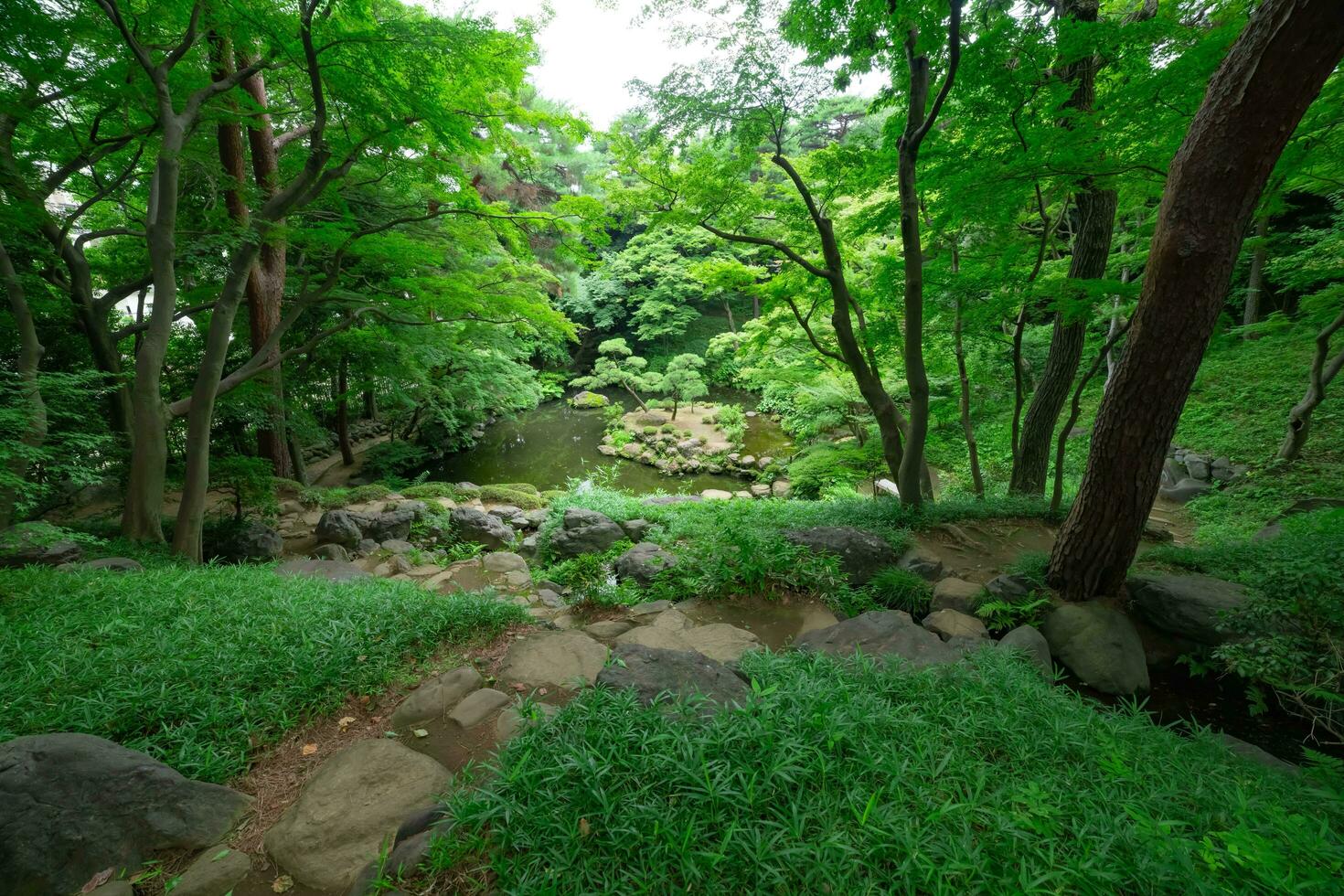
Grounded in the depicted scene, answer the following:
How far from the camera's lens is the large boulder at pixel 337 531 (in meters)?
6.17

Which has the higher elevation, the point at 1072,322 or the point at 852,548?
the point at 1072,322

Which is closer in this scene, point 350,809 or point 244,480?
point 350,809

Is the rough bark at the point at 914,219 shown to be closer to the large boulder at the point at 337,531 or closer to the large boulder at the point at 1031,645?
the large boulder at the point at 1031,645

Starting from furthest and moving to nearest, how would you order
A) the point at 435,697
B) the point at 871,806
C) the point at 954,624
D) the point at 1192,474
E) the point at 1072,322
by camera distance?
the point at 1192,474, the point at 1072,322, the point at 954,624, the point at 435,697, the point at 871,806

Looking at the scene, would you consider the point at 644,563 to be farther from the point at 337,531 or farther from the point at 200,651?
the point at 337,531

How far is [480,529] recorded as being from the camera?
6973mm

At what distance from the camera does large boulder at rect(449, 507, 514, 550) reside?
6.85 m

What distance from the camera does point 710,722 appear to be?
5.95ft

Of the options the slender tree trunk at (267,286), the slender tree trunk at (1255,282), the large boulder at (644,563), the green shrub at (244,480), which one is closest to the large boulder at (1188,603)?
the large boulder at (644,563)

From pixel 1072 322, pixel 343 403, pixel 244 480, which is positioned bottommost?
pixel 244 480

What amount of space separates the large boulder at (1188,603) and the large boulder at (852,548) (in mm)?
1608

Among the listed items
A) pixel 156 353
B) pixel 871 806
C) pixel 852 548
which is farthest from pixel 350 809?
pixel 156 353

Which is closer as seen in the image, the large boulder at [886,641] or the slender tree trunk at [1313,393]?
the large boulder at [886,641]

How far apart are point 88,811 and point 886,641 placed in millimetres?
3372
